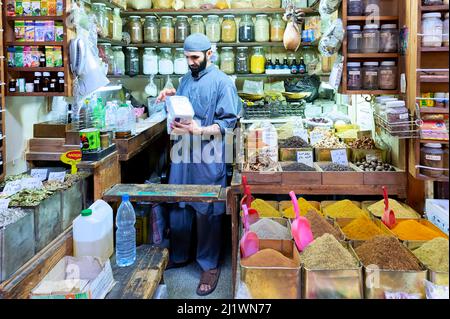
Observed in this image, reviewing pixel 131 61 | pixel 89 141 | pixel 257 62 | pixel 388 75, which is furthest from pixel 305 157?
pixel 131 61

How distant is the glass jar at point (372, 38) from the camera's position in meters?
2.59

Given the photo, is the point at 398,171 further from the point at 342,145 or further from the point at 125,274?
the point at 125,274

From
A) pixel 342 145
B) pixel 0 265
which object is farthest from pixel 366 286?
pixel 342 145

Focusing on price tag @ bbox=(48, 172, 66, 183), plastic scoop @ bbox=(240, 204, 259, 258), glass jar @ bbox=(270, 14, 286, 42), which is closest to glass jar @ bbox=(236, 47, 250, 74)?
glass jar @ bbox=(270, 14, 286, 42)

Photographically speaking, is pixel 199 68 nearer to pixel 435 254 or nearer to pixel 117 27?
pixel 117 27

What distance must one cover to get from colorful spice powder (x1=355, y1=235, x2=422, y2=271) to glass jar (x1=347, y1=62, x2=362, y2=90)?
114 centimetres

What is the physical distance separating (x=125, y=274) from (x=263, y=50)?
3488 millimetres

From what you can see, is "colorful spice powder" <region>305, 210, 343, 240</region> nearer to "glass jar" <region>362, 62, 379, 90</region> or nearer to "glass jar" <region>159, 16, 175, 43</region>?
"glass jar" <region>362, 62, 379, 90</region>

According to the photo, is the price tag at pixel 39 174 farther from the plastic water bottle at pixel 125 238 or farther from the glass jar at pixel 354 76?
the glass jar at pixel 354 76

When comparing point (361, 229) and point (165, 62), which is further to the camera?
point (165, 62)

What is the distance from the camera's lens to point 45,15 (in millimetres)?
2836

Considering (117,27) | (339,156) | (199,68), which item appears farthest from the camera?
(117,27)

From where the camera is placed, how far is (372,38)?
2.59 m

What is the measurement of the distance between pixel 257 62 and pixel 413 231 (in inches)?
121
